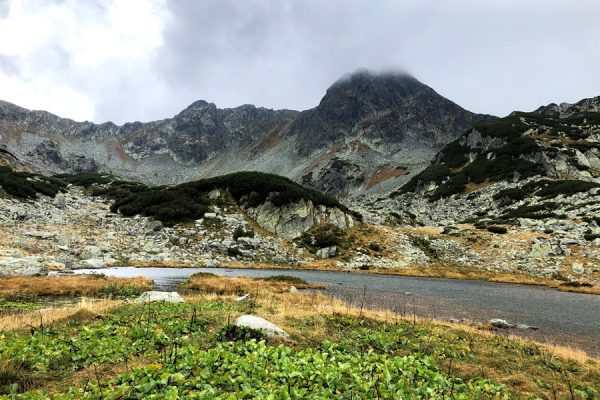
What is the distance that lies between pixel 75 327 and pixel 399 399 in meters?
12.1

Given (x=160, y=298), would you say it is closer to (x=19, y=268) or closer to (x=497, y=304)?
(x=19, y=268)

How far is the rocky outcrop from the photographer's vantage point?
233 feet

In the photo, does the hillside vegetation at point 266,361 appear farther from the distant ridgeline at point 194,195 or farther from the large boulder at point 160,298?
the distant ridgeline at point 194,195

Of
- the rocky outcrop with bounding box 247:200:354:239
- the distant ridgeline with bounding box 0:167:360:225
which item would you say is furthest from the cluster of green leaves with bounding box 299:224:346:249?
the distant ridgeline with bounding box 0:167:360:225

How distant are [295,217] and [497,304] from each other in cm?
4531

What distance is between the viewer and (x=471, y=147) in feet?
483

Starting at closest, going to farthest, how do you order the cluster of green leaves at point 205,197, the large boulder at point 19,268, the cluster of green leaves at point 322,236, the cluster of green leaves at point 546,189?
the large boulder at point 19,268 < the cluster of green leaves at point 322,236 < the cluster of green leaves at point 205,197 < the cluster of green leaves at point 546,189

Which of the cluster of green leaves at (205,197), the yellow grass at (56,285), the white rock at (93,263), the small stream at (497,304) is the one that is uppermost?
the cluster of green leaves at (205,197)

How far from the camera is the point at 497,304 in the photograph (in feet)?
101

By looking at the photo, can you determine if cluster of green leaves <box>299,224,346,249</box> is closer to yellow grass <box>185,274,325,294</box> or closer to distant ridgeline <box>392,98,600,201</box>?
yellow grass <box>185,274,325,294</box>

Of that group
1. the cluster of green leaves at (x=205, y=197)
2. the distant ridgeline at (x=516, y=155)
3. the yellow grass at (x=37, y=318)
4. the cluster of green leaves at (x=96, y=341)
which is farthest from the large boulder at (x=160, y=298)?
the distant ridgeline at (x=516, y=155)

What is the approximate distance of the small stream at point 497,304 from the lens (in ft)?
71.0

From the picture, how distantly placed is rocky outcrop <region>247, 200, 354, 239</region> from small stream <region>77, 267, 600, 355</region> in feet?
93.7

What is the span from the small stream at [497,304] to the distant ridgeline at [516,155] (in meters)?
60.9
